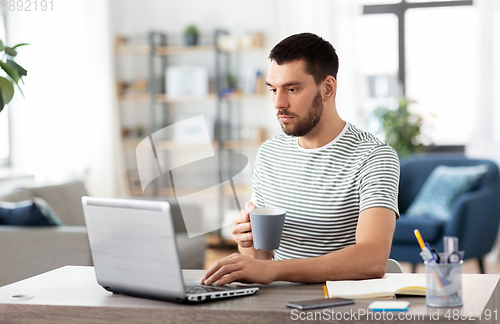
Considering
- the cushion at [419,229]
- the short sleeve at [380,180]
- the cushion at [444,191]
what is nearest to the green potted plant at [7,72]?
the short sleeve at [380,180]

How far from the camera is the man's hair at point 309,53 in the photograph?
63.4 inches

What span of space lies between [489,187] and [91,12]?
3.28m

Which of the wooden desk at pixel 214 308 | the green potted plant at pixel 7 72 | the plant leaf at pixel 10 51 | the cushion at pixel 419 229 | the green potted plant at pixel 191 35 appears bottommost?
the cushion at pixel 419 229

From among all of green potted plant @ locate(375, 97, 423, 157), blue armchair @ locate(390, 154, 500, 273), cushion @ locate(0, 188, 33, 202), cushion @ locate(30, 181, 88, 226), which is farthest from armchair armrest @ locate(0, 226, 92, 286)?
green potted plant @ locate(375, 97, 423, 157)

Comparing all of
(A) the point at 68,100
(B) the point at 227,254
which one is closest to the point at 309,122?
(A) the point at 68,100

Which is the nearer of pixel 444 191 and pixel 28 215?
pixel 28 215

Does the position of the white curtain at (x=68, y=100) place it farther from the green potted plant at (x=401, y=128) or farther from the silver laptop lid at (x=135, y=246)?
the silver laptop lid at (x=135, y=246)

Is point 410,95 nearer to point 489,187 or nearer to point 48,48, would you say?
point 489,187

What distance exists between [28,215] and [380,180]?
2016 mm

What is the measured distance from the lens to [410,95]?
5223 mm

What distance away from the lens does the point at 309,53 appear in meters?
1.62

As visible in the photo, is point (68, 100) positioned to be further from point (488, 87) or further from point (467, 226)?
point (488, 87)

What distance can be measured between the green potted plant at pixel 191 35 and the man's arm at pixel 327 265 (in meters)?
4.05

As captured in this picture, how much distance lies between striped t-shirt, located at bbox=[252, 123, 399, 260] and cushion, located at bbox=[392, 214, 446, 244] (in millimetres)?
2129
